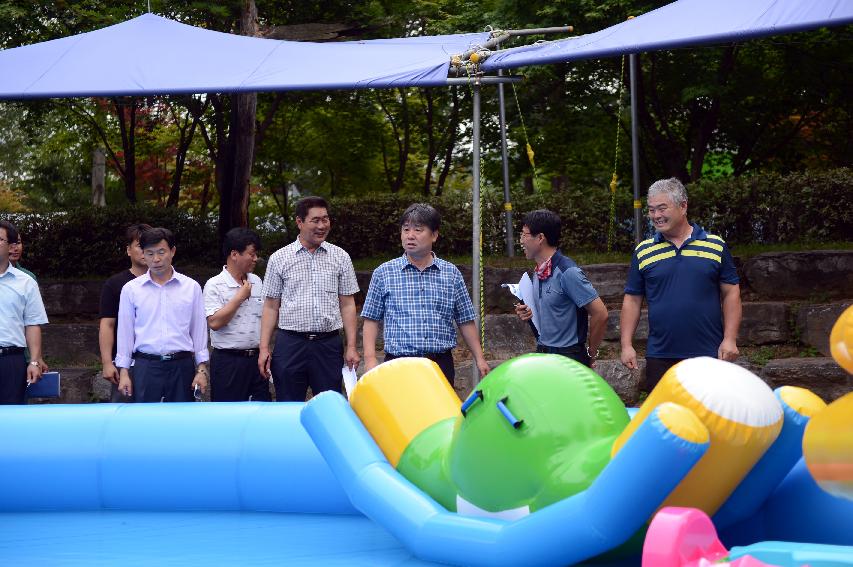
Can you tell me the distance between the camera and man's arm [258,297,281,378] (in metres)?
5.38

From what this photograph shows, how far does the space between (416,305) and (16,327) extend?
7.06ft

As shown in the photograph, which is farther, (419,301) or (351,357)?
(351,357)

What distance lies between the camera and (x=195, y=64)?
6.56 m

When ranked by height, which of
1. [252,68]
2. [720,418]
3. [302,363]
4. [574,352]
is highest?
[252,68]

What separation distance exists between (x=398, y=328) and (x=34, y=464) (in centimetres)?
176

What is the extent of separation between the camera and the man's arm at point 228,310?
215 inches

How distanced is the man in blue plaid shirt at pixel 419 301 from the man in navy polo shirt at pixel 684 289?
90cm

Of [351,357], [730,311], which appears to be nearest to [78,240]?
[351,357]

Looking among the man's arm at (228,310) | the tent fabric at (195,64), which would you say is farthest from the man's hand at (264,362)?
the tent fabric at (195,64)

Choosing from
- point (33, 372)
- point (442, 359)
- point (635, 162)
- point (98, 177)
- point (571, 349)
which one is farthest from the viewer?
point (98, 177)

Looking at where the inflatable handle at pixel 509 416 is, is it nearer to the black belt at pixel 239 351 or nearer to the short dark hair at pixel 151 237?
the black belt at pixel 239 351

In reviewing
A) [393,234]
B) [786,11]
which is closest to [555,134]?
[393,234]

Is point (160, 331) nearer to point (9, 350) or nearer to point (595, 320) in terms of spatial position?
point (9, 350)

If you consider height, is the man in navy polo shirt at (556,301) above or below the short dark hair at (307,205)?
below
